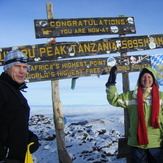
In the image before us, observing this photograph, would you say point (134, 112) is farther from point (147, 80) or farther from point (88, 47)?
point (88, 47)

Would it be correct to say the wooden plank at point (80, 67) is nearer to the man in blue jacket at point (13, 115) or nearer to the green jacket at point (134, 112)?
the green jacket at point (134, 112)

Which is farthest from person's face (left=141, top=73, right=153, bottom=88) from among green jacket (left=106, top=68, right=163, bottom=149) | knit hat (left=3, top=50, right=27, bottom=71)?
knit hat (left=3, top=50, right=27, bottom=71)

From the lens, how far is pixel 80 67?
19.3 ft

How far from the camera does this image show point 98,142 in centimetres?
789

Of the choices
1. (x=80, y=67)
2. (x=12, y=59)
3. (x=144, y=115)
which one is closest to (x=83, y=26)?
(x=80, y=67)

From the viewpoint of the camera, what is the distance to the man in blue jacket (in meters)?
2.00

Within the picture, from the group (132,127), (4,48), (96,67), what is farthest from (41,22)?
(132,127)

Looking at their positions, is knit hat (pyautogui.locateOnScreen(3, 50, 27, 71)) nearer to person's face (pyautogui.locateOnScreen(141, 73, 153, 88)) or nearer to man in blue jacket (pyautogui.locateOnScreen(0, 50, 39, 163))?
man in blue jacket (pyautogui.locateOnScreen(0, 50, 39, 163))

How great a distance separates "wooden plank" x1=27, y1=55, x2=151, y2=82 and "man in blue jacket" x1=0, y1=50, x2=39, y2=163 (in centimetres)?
318

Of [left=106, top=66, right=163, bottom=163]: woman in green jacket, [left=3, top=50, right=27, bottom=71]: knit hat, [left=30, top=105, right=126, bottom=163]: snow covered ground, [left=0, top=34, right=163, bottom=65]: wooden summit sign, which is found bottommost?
[left=30, top=105, right=126, bottom=163]: snow covered ground

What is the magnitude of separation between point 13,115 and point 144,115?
2.34 meters

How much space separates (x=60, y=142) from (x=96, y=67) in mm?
2453

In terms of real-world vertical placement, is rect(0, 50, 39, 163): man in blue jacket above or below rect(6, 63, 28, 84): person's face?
below

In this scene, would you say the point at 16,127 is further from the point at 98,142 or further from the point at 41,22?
the point at 98,142
